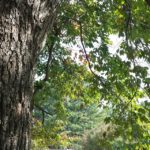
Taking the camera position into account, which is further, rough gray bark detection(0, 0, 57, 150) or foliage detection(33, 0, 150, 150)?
foliage detection(33, 0, 150, 150)

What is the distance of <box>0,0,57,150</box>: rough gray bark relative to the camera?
170 centimetres

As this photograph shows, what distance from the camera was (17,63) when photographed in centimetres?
177

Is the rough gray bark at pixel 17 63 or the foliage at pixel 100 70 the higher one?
the foliage at pixel 100 70

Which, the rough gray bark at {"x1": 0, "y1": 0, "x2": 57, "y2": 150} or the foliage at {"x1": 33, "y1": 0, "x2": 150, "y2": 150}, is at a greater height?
the foliage at {"x1": 33, "y1": 0, "x2": 150, "y2": 150}

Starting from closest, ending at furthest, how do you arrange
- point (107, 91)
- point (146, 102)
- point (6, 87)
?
point (6, 87)
point (146, 102)
point (107, 91)

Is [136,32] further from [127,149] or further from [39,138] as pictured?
[39,138]

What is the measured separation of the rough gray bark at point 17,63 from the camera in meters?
1.70

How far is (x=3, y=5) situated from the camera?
5.83 ft

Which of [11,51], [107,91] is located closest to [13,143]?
[11,51]

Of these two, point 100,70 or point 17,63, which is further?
point 100,70

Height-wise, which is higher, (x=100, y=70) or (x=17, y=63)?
(x=100, y=70)

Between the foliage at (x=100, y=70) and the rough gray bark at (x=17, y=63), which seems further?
the foliage at (x=100, y=70)

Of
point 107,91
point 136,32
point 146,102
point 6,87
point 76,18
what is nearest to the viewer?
point 6,87

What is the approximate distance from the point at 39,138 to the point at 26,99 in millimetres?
8839
